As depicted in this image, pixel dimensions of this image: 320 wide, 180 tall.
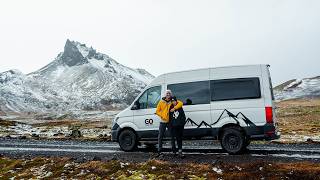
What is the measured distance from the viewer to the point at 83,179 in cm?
1502

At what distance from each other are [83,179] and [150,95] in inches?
242

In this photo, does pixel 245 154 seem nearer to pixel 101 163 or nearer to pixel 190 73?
pixel 190 73

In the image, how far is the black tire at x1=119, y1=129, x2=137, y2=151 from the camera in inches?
804

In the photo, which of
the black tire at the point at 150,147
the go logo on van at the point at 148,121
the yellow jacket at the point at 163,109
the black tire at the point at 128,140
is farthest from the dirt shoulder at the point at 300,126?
the yellow jacket at the point at 163,109

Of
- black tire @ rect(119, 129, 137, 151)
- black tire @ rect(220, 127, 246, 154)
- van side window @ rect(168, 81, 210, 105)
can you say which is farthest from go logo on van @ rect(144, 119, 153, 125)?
black tire @ rect(220, 127, 246, 154)

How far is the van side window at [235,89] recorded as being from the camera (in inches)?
693

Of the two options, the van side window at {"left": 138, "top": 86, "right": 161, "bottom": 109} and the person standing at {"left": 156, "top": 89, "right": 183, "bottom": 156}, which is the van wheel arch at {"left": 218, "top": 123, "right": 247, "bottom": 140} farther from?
the van side window at {"left": 138, "top": 86, "right": 161, "bottom": 109}

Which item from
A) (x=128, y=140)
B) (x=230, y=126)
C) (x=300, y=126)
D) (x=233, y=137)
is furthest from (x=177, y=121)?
(x=300, y=126)

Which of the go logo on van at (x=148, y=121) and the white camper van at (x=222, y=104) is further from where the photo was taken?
the go logo on van at (x=148, y=121)

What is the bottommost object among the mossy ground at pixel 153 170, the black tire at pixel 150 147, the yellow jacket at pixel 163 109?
the mossy ground at pixel 153 170

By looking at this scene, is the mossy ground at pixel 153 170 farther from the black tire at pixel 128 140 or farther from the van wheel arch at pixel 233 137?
the black tire at pixel 128 140

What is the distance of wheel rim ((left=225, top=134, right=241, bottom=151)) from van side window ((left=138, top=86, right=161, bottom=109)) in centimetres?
377

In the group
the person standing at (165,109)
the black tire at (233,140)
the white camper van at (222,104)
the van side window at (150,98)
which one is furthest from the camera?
the van side window at (150,98)

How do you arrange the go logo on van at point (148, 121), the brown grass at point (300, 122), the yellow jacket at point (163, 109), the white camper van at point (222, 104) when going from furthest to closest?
the brown grass at point (300, 122)
the go logo on van at point (148, 121)
the yellow jacket at point (163, 109)
the white camper van at point (222, 104)
